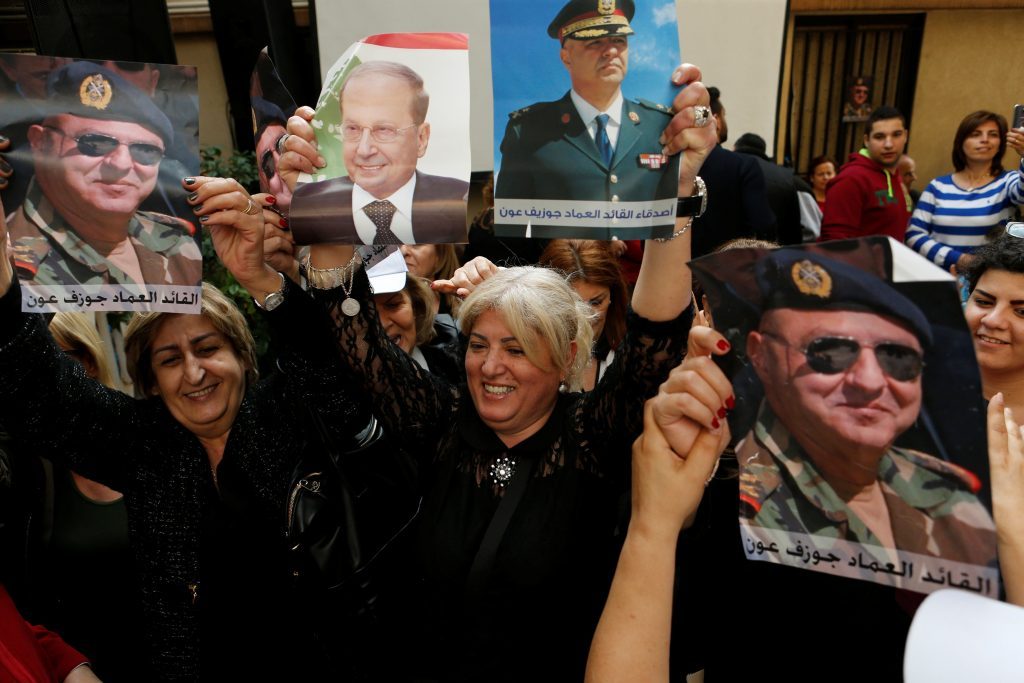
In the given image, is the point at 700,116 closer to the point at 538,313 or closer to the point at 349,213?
the point at 538,313

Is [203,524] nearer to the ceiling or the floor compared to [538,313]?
nearer to the floor

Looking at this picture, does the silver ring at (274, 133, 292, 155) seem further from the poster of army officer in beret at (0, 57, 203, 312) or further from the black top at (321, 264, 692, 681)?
the black top at (321, 264, 692, 681)

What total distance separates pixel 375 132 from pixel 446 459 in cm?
78

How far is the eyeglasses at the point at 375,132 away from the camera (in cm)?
184

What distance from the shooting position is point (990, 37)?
7742 millimetres

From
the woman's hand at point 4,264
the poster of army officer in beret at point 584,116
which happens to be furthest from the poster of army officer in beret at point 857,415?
the woman's hand at point 4,264

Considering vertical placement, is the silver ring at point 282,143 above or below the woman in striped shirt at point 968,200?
above

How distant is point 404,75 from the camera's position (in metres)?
1.83

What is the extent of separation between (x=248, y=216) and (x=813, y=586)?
56.2 inches

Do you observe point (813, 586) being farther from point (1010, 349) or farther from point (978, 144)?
point (978, 144)

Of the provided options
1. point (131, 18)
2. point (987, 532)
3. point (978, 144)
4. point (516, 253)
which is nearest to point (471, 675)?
point (987, 532)

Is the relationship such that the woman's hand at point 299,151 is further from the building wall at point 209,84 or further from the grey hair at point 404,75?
the building wall at point 209,84

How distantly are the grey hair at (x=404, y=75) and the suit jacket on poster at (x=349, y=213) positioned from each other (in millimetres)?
137

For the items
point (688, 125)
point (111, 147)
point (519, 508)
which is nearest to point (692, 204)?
point (688, 125)
